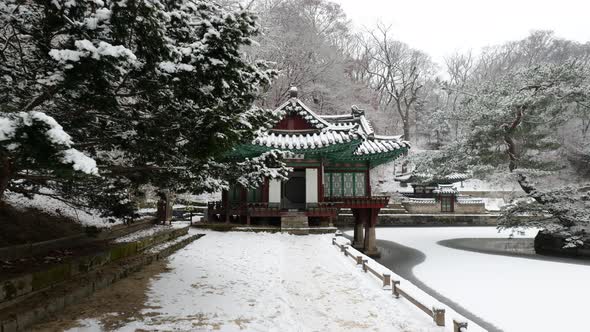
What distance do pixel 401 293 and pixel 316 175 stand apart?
972 cm

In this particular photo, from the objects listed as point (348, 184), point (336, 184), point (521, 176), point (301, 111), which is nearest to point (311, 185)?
point (336, 184)

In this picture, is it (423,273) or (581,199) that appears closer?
(423,273)

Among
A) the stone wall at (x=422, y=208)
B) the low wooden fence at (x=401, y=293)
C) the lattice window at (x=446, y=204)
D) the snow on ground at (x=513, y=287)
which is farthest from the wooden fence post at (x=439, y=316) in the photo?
the lattice window at (x=446, y=204)

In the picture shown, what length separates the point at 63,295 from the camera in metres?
5.17

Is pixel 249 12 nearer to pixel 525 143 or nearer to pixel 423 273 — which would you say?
pixel 423 273

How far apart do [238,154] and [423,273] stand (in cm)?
900

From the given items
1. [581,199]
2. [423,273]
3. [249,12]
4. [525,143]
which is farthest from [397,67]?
[249,12]

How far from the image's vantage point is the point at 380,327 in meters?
5.04

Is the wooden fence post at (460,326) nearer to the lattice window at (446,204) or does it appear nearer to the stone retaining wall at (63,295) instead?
the stone retaining wall at (63,295)

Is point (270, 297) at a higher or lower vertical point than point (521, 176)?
lower

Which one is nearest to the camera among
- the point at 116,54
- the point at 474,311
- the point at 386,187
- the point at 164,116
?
the point at 116,54

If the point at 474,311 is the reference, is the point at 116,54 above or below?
above

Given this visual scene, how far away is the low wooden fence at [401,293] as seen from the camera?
15.2 ft

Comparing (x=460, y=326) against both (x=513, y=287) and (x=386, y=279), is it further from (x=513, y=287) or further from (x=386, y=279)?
(x=513, y=287)
